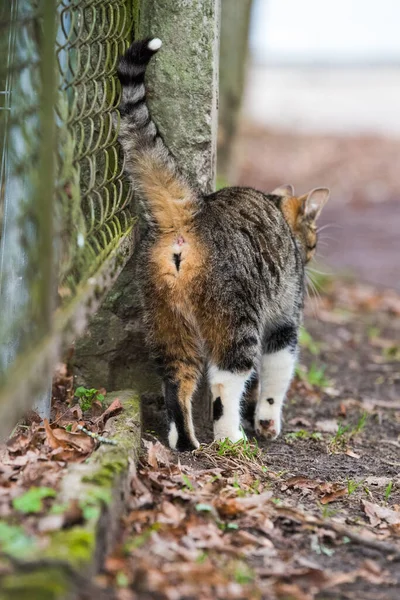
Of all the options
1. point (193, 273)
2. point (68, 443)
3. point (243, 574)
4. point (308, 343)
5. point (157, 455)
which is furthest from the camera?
point (308, 343)

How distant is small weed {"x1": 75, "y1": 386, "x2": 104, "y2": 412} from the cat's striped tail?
0.96 m

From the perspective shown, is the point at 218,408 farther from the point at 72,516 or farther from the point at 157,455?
the point at 72,516

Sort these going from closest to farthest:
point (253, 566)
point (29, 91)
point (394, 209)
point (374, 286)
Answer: point (253, 566) < point (29, 91) < point (374, 286) < point (394, 209)

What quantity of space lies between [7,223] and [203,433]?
170 cm

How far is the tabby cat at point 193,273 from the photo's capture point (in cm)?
425

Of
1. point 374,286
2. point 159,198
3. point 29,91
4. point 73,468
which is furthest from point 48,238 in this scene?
point 374,286

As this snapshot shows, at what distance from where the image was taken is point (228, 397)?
14.8 feet

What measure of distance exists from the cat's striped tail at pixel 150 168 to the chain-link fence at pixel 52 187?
3.4 inches

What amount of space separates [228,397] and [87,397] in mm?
743

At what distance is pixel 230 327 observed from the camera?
436cm

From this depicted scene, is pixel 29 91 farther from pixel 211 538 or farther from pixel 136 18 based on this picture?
pixel 211 538

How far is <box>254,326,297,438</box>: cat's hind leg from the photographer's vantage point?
518 cm

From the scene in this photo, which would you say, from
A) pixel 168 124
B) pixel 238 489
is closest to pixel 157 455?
pixel 238 489

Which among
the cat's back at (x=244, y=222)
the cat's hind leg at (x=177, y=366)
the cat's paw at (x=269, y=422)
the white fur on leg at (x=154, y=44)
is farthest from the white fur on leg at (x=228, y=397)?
the white fur on leg at (x=154, y=44)
